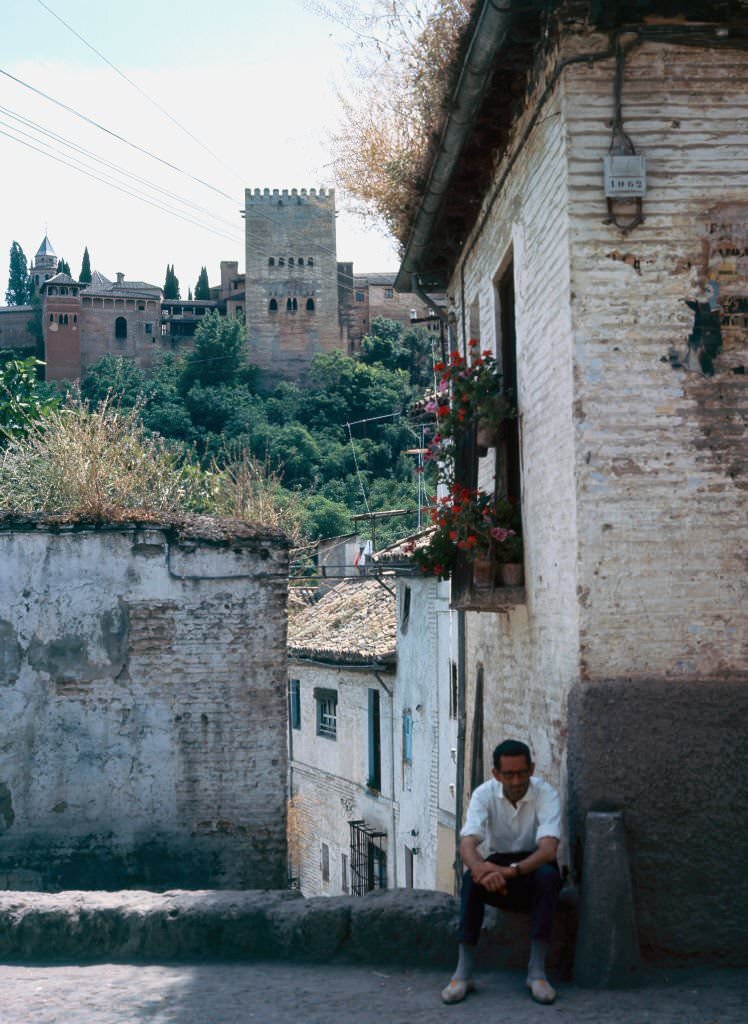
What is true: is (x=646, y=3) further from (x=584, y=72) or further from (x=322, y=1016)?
(x=322, y=1016)

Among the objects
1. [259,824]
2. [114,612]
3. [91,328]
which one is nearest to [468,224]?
[114,612]

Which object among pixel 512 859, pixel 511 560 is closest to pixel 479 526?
pixel 511 560

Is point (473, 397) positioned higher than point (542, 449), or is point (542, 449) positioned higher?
point (473, 397)

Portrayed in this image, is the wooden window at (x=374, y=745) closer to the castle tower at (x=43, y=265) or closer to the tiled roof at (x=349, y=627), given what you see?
the tiled roof at (x=349, y=627)

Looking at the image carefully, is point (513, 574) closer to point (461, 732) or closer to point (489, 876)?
point (489, 876)

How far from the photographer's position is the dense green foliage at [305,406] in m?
71.4

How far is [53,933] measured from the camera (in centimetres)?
641

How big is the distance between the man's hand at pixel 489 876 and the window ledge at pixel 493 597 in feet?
7.25

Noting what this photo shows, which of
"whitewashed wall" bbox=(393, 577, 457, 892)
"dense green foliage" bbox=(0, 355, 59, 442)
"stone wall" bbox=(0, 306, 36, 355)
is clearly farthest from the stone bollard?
"stone wall" bbox=(0, 306, 36, 355)

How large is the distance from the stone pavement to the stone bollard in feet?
0.27

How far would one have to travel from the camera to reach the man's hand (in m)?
5.28

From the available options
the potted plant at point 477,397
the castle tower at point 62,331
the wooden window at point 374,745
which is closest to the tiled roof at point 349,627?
the wooden window at point 374,745

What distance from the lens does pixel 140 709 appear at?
10461mm

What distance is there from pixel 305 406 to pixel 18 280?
34036 millimetres
